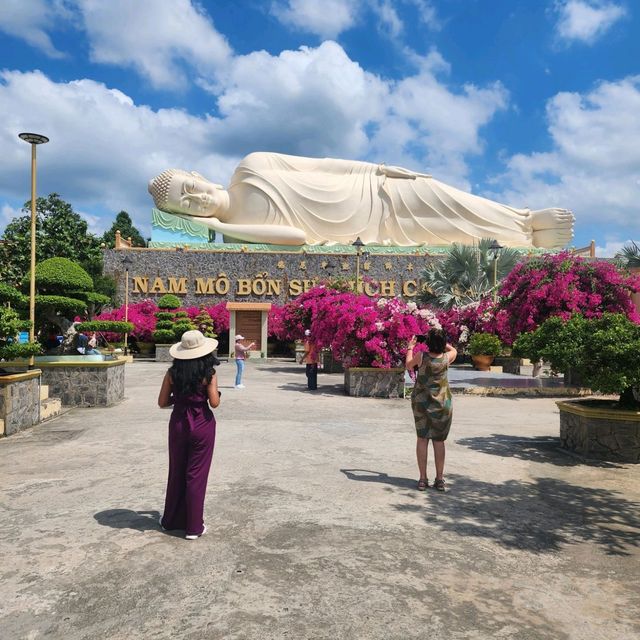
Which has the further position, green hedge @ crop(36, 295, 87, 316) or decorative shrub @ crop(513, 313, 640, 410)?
green hedge @ crop(36, 295, 87, 316)

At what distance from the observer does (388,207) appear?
26.0m

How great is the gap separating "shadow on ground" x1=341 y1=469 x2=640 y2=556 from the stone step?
5.10m

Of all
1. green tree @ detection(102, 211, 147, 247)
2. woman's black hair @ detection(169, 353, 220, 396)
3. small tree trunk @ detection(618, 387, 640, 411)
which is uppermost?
green tree @ detection(102, 211, 147, 247)

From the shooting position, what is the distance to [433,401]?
486cm

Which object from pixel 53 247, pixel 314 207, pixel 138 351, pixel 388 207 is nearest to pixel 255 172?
pixel 314 207

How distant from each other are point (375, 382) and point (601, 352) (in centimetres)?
574

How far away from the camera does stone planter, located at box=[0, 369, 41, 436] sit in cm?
698

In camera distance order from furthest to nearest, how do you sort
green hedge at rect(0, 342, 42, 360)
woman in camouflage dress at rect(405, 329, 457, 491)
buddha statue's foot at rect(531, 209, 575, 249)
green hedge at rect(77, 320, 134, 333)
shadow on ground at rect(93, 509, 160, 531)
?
buddha statue's foot at rect(531, 209, 575, 249) → green hedge at rect(77, 320, 134, 333) → green hedge at rect(0, 342, 42, 360) → woman in camouflage dress at rect(405, 329, 457, 491) → shadow on ground at rect(93, 509, 160, 531)

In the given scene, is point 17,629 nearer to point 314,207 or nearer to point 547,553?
point 547,553

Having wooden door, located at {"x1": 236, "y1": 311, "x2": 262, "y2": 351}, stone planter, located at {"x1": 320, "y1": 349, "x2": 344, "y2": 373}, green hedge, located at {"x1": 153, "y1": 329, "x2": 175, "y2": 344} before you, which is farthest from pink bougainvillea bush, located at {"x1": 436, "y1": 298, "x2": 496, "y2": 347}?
green hedge, located at {"x1": 153, "y1": 329, "x2": 175, "y2": 344}

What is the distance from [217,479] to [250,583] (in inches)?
84.0

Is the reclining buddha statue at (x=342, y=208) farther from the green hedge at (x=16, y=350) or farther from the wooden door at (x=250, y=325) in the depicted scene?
the green hedge at (x=16, y=350)

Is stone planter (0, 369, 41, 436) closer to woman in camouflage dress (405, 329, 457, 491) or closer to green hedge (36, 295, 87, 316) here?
green hedge (36, 295, 87, 316)

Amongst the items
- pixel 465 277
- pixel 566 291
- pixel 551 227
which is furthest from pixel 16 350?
pixel 551 227
